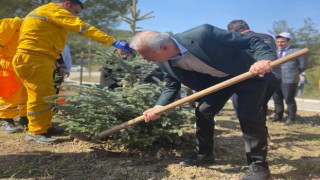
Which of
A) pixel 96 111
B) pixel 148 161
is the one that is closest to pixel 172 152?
pixel 148 161

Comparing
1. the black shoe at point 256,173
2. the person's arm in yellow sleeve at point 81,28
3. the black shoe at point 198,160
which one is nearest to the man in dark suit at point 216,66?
the black shoe at point 256,173

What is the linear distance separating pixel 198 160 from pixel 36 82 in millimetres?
2103

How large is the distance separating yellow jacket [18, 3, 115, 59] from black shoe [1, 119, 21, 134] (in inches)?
52.2

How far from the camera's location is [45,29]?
13.9 ft

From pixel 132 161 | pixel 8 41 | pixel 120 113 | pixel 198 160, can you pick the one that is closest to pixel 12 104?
pixel 8 41

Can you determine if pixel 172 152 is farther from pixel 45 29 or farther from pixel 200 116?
pixel 45 29

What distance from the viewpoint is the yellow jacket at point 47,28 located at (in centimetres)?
405

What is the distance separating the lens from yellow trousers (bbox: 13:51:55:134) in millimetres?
4195

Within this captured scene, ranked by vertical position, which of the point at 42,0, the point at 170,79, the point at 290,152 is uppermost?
the point at 42,0

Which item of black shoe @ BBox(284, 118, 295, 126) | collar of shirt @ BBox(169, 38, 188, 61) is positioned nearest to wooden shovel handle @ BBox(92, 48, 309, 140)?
collar of shirt @ BBox(169, 38, 188, 61)

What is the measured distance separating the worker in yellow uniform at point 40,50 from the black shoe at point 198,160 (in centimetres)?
175

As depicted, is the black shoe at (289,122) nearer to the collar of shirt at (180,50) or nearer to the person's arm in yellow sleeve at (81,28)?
the person's arm in yellow sleeve at (81,28)

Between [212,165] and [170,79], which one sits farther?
[212,165]

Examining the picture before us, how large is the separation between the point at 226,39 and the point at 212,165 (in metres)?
1.39
